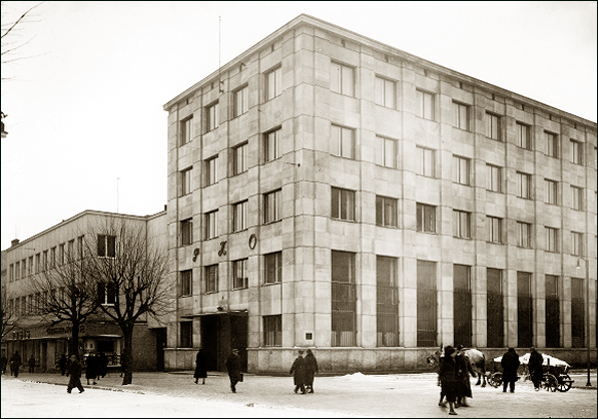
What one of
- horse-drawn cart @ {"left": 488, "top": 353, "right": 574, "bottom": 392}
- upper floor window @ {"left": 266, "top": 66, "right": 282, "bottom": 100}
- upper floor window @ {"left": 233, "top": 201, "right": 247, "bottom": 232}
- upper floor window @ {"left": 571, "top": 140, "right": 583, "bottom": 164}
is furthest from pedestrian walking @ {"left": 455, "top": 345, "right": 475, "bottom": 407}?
upper floor window @ {"left": 571, "top": 140, "right": 583, "bottom": 164}

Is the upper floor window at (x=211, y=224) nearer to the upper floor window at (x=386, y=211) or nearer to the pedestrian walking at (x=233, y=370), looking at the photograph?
the upper floor window at (x=386, y=211)

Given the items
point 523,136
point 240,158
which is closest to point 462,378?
point 240,158

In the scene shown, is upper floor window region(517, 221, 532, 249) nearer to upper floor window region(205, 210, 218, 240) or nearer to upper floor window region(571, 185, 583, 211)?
upper floor window region(571, 185, 583, 211)

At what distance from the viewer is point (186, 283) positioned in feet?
171

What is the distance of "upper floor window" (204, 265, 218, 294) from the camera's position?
48.3 m

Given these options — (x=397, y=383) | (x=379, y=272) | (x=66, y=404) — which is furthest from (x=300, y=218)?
(x=66, y=404)

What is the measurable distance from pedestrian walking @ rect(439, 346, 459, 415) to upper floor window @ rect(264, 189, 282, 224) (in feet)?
75.2

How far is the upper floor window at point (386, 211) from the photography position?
143 feet

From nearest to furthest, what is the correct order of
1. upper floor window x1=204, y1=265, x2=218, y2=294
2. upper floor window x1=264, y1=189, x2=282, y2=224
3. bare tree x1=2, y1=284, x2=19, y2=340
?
upper floor window x1=264, y1=189, x2=282, y2=224 < upper floor window x1=204, y1=265, x2=218, y2=294 < bare tree x1=2, y1=284, x2=19, y2=340

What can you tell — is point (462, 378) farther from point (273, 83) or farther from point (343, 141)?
point (273, 83)

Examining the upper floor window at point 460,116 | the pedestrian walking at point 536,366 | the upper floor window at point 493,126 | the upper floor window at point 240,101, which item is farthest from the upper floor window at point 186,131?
the pedestrian walking at point 536,366

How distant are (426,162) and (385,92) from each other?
502 centimetres

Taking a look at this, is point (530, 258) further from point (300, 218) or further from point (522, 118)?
point (300, 218)

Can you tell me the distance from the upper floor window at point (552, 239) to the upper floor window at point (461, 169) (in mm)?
9518
